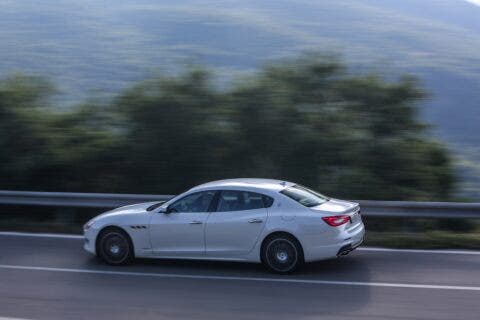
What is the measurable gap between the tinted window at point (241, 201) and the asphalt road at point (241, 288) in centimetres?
93

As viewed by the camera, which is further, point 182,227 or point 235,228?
point 182,227

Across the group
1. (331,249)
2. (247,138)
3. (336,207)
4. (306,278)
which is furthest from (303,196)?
(247,138)

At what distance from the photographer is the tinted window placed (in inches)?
399

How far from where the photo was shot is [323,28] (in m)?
43.6

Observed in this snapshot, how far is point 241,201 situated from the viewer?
1023 cm

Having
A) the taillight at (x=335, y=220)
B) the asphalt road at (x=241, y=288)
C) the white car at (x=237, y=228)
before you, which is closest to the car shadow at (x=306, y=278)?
the asphalt road at (x=241, y=288)

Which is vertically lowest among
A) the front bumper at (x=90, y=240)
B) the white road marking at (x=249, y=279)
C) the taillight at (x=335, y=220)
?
the white road marking at (x=249, y=279)

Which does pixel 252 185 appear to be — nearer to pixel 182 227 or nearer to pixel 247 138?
pixel 182 227

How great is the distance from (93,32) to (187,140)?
2915cm

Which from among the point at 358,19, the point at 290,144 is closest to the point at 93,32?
the point at 358,19

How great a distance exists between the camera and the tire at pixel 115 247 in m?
10.7

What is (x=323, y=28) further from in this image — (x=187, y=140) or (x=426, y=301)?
(x=426, y=301)

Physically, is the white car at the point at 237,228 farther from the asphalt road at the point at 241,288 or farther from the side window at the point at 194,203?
the asphalt road at the point at 241,288

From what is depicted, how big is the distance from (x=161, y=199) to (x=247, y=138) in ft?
10.2
